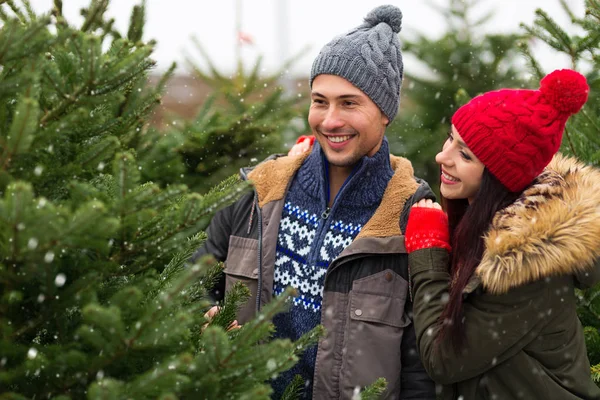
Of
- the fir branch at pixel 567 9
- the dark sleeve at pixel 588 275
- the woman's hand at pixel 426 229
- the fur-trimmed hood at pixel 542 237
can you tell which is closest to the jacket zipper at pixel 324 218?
the woman's hand at pixel 426 229

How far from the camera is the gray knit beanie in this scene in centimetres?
303

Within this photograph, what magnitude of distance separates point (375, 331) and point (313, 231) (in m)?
0.54

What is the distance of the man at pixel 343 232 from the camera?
9.22 feet

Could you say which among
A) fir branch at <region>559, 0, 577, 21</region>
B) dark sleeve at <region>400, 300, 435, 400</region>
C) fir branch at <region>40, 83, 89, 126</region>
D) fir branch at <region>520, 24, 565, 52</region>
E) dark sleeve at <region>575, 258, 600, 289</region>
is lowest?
dark sleeve at <region>400, 300, 435, 400</region>

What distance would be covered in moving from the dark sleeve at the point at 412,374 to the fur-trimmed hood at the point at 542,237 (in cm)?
50

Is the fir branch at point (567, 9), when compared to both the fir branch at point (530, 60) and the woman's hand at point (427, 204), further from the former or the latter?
the woman's hand at point (427, 204)

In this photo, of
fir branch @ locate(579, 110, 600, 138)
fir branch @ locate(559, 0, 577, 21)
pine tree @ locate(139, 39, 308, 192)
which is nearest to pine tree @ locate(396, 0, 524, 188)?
pine tree @ locate(139, 39, 308, 192)

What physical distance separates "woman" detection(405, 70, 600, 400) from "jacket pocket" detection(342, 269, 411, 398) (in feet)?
0.47

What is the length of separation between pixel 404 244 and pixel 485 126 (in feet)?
1.94

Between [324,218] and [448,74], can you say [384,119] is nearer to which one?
[324,218]

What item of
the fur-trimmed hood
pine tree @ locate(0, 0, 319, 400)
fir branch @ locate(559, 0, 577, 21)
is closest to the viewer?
pine tree @ locate(0, 0, 319, 400)

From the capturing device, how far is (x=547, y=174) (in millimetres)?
2713

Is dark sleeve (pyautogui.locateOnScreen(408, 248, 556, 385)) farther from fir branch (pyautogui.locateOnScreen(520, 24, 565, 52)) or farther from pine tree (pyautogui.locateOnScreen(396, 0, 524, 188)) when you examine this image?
pine tree (pyautogui.locateOnScreen(396, 0, 524, 188))

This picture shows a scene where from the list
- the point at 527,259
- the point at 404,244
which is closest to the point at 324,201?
the point at 404,244
